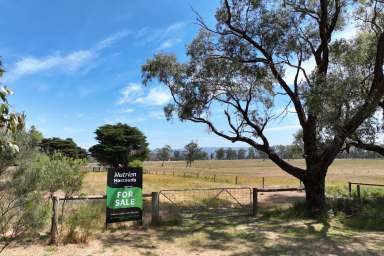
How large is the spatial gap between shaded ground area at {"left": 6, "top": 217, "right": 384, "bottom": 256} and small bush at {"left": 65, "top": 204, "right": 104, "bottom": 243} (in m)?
0.29

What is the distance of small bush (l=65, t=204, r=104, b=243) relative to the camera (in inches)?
396

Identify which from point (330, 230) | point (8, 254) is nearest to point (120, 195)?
point (8, 254)

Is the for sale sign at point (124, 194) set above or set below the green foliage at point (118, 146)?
below

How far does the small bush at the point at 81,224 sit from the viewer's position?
1007 centimetres

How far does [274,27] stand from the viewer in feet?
50.7

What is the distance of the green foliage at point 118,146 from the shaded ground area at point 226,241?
1973 inches

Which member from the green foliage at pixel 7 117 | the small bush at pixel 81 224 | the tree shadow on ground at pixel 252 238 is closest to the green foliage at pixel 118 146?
the tree shadow on ground at pixel 252 238

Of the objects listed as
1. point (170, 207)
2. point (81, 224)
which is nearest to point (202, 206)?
point (170, 207)

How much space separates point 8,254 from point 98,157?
185 ft

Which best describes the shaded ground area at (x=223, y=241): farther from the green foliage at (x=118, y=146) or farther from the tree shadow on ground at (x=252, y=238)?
the green foliage at (x=118, y=146)

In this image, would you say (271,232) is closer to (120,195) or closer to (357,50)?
(120,195)

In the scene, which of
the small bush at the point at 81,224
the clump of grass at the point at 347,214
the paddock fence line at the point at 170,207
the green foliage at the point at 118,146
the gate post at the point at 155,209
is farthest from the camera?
the green foliage at the point at 118,146

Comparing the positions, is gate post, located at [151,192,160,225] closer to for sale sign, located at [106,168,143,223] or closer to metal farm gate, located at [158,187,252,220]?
for sale sign, located at [106,168,143,223]

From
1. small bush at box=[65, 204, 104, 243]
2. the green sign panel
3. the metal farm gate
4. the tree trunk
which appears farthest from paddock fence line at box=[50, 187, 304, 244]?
the tree trunk
